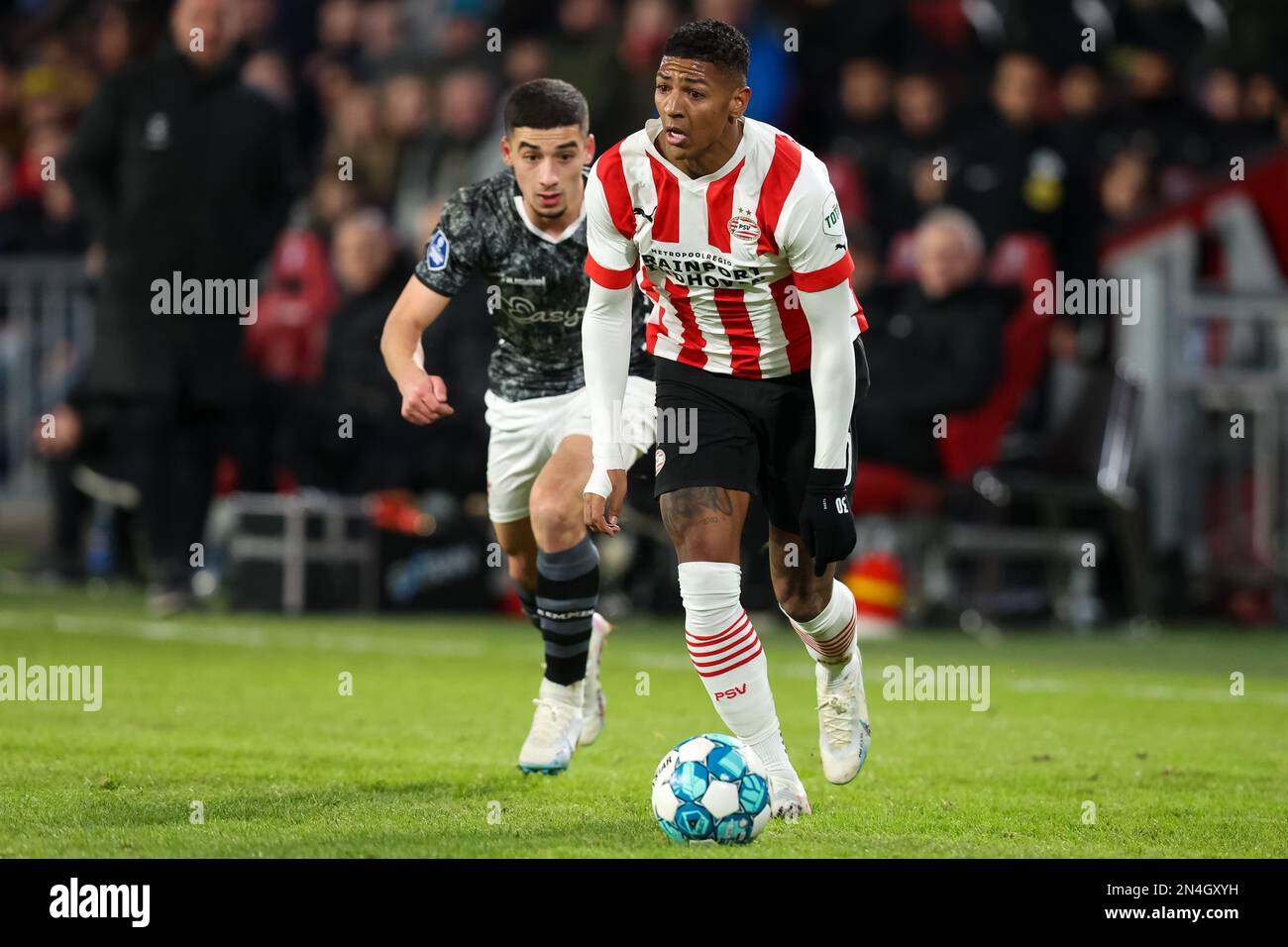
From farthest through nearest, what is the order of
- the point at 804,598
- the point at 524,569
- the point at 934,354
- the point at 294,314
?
the point at 294,314
the point at 934,354
the point at 524,569
the point at 804,598

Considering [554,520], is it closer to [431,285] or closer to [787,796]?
[431,285]

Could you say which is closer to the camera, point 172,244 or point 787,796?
point 787,796

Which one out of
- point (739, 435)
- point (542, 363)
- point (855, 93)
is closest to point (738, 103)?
point (739, 435)

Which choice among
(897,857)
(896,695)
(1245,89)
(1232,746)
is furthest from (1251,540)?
(897,857)

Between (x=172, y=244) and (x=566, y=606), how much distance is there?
6.61 m

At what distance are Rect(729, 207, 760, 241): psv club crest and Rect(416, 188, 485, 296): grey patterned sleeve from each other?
1524 mm

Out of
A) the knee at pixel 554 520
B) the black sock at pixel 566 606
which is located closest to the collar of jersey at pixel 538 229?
the knee at pixel 554 520

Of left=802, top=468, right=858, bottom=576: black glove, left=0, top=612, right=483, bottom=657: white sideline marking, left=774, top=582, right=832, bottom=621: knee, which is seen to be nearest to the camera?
left=802, top=468, right=858, bottom=576: black glove

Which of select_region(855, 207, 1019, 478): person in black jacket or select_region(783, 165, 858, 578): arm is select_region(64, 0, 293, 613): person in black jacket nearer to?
select_region(855, 207, 1019, 478): person in black jacket

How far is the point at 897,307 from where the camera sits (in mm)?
13828

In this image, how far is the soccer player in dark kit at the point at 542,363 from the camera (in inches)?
284

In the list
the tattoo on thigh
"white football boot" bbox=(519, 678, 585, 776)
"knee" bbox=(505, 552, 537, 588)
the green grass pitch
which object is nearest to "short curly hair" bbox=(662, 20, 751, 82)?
the tattoo on thigh

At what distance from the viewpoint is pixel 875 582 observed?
1271cm

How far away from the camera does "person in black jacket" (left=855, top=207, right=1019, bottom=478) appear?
1285 cm
